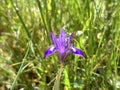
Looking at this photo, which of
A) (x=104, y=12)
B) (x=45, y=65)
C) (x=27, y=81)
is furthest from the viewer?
(x=104, y=12)

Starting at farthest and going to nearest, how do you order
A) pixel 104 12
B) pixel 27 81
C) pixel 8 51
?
pixel 8 51, pixel 104 12, pixel 27 81

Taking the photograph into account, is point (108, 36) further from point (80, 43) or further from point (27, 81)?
point (27, 81)

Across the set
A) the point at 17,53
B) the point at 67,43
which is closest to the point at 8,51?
the point at 17,53

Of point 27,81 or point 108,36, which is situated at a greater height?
point 108,36

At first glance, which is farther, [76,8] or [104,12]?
[104,12]

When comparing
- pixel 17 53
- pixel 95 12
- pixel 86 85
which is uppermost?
pixel 95 12

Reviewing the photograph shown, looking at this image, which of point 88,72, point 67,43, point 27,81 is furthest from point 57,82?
point 27,81
